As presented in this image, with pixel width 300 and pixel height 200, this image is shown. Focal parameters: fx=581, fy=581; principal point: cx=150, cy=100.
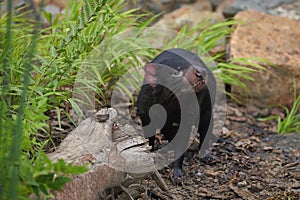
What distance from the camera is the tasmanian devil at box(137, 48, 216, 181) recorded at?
3.22m

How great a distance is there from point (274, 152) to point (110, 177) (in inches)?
64.8

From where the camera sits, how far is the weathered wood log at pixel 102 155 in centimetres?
258

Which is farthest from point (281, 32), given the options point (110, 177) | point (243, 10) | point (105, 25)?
point (110, 177)

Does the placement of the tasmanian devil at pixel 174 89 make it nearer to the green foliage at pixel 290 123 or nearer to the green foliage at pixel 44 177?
the green foliage at pixel 290 123

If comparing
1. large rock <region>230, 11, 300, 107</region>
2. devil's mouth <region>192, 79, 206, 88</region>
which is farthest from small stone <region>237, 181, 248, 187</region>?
large rock <region>230, 11, 300, 107</region>

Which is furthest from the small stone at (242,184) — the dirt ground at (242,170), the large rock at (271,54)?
the large rock at (271,54)

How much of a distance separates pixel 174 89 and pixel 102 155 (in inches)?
28.7

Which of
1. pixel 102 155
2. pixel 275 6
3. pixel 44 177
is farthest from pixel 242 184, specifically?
pixel 275 6

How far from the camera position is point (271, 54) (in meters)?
4.94

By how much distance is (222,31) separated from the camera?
15.5 feet

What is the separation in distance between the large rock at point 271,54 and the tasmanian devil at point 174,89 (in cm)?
143

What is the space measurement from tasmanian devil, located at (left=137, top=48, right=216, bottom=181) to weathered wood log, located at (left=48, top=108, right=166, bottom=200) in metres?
0.35

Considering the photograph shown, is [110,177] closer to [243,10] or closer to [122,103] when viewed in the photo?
[122,103]

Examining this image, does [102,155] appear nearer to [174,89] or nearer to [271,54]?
[174,89]
